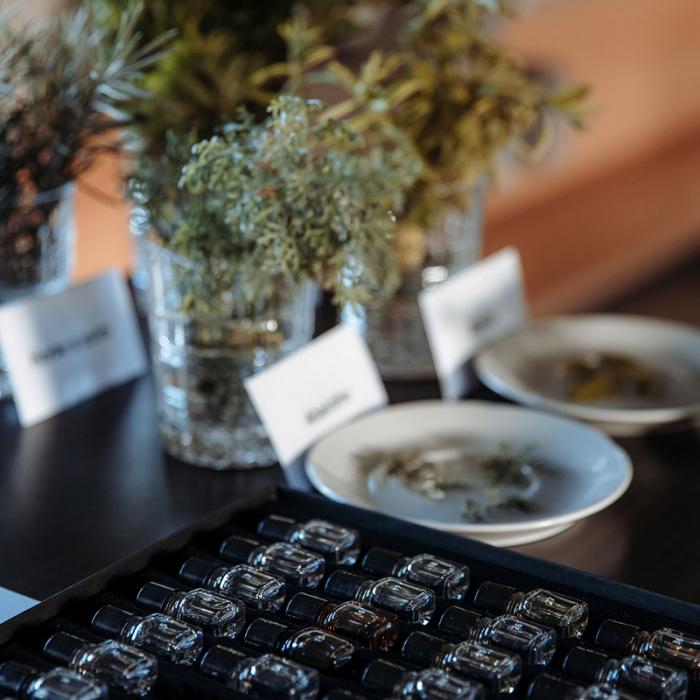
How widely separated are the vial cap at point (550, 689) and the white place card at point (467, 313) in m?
0.63

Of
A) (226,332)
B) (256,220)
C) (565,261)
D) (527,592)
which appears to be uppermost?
(256,220)

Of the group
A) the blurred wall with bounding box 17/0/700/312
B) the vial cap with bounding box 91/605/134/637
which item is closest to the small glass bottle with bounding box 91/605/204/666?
the vial cap with bounding box 91/605/134/637

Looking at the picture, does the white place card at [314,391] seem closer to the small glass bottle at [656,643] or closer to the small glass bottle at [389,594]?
the small glass bottle at [389,594]

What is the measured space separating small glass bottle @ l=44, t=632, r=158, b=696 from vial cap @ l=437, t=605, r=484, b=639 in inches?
7.4

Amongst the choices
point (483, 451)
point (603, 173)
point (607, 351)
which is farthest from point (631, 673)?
point (603, 173)

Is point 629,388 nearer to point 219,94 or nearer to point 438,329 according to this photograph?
point 438,329

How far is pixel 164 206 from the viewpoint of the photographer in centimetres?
103

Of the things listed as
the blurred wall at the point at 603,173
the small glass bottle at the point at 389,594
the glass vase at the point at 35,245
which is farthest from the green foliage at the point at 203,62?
the blurred wall at the point at 603,173

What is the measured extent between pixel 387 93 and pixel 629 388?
0.43 meters

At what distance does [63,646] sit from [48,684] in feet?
0.16

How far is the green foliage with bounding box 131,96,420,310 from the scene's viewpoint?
2.99 feet

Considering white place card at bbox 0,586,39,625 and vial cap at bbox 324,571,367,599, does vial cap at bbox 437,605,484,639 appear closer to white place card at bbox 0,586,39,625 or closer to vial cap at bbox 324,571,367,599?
vial cap at bbox 324,571,367,599

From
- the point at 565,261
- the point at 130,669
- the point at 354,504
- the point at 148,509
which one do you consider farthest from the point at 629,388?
the point at 565,261

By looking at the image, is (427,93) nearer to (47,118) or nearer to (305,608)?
(47,118)
